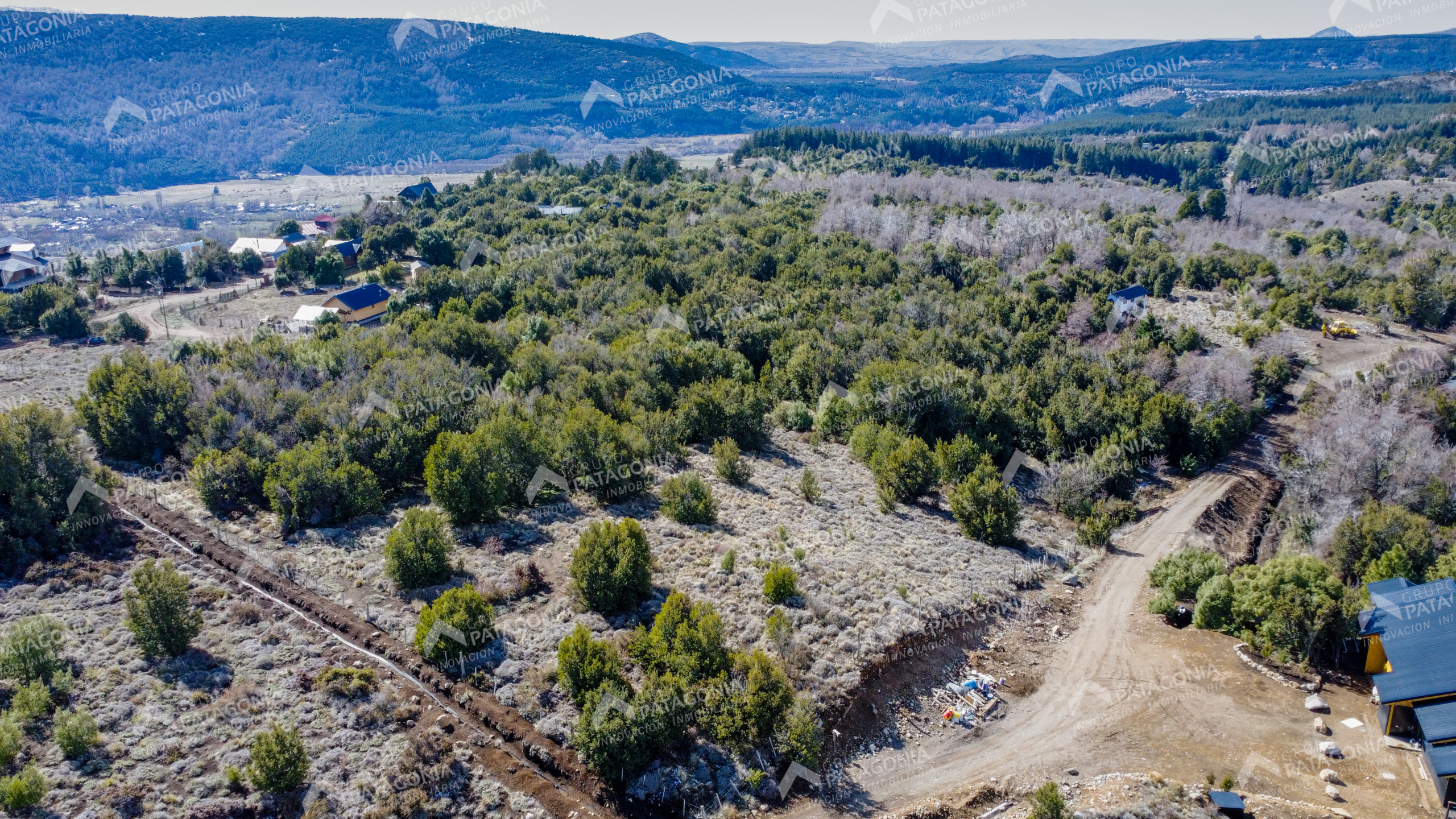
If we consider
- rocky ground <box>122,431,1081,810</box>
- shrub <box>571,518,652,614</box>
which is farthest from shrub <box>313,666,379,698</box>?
shrub <box>571,518,652,614</box>

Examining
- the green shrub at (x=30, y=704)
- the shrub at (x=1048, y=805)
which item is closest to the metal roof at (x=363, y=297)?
the green shrub at (x=30, y=704)

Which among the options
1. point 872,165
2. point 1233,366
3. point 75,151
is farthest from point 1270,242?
point 75,151

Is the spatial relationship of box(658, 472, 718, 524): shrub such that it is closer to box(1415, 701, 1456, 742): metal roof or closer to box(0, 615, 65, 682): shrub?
box(0, 615, 65, 682): shrub

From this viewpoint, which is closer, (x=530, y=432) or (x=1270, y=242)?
(x=530, y=432)

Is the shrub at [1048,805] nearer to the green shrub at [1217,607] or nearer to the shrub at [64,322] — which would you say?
the green shrub at [1217,607]

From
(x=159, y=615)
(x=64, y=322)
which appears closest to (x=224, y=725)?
(x=159, y=615)

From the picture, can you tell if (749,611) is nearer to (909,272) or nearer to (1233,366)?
(1233,366)
